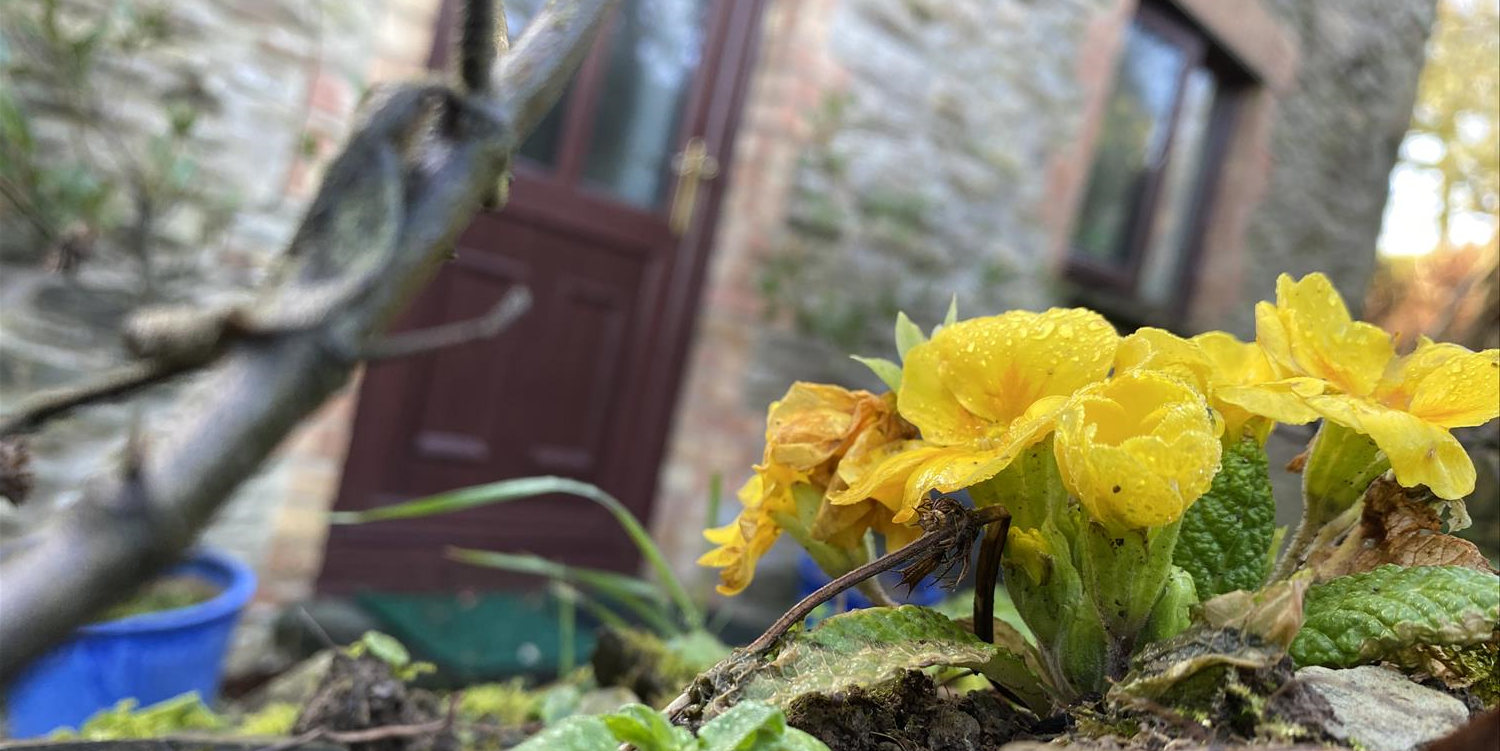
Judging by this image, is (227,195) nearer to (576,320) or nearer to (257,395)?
(576,320)

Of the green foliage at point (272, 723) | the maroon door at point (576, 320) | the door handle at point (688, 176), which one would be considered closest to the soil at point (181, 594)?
the maroon door at point (576, 320)

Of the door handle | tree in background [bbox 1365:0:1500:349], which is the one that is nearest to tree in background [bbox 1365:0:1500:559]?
tree in background [bbox 1365:0:1500:349]

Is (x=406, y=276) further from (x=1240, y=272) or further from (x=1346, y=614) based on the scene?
(x=1240, y=272)

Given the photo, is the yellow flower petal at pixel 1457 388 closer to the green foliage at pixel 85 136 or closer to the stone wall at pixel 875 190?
the green foliage at pixel 85 136

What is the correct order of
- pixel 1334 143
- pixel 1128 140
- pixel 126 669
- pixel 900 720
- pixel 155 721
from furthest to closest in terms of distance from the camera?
pixel 1334 143
pixel 1128 140
pixel 126 669
pixel 155 721
pixel 900 720

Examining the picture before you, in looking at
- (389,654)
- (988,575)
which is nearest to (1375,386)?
(988,575)

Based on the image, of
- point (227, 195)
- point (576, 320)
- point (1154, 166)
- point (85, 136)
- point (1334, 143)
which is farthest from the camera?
point (1334, 143)

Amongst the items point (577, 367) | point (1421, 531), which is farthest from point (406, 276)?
point (577, 367)
